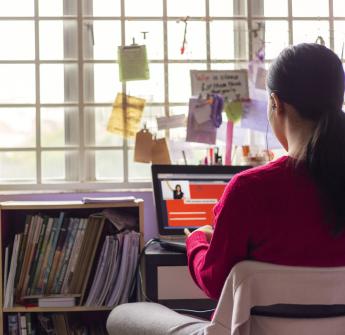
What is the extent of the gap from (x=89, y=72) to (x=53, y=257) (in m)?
0.89

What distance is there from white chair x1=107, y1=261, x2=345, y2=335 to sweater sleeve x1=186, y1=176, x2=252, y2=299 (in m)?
0.04

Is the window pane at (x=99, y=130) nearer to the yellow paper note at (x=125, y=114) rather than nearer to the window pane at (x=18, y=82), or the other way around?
the yellow paper note at (x=125, y=114)

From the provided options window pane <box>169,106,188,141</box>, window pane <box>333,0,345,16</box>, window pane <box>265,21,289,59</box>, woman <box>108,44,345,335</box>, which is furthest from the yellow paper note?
woman <box>108,44,345,335</box>

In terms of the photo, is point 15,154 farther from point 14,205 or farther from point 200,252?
point 200,252

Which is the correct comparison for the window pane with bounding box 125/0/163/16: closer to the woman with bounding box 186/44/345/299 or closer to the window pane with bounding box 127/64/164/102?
the window pane with bounding box 127/64/164/102

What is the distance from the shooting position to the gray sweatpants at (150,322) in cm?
138

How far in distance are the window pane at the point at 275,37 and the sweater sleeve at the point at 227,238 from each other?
5.30 feet

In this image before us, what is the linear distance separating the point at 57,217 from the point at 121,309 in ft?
2.54

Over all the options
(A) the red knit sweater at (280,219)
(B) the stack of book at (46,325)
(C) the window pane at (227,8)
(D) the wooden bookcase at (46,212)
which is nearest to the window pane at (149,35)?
(C) the window pane at (227,8)

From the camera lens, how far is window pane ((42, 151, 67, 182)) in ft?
8.63

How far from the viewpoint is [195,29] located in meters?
2.67

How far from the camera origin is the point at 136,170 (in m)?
2.67

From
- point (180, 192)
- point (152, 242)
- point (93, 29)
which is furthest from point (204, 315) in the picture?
point (93, 29)

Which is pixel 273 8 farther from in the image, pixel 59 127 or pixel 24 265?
pixel 24 265
